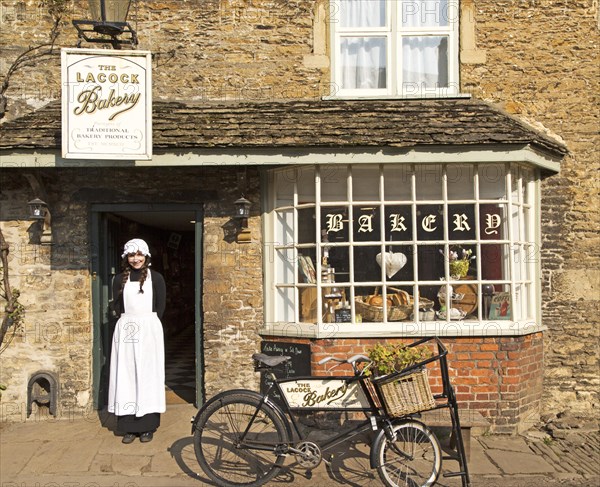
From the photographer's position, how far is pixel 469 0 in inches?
287

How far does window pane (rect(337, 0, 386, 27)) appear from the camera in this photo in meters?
7.44

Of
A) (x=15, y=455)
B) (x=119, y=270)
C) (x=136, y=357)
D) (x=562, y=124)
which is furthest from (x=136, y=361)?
(x=562, y=124)

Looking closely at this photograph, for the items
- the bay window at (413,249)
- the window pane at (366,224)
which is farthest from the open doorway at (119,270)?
the window pane at (366,224)

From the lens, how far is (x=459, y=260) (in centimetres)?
673

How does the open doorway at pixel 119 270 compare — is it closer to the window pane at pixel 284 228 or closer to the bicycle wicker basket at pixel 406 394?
the window pane at pixel 284 228

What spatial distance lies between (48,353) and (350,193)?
3.96 meters

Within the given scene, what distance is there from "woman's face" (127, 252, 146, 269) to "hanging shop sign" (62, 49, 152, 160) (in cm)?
100

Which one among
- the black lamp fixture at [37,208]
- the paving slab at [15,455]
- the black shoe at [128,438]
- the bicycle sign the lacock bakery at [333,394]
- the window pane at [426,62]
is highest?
the window pane at [426,62]

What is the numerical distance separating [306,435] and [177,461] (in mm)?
1361

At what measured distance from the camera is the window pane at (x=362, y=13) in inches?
293

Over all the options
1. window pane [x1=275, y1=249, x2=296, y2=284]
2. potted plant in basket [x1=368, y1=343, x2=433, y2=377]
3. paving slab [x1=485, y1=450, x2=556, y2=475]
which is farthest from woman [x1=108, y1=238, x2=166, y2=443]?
paving slab [x1=485, y1=450, x2=556, y2=475]

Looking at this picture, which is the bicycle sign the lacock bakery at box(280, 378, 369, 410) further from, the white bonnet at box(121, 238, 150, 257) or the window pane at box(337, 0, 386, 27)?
the window pane at box(337, 0, 386, 27)

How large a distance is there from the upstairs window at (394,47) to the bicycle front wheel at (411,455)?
4.15m

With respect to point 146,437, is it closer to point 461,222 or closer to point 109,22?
point 461,222
